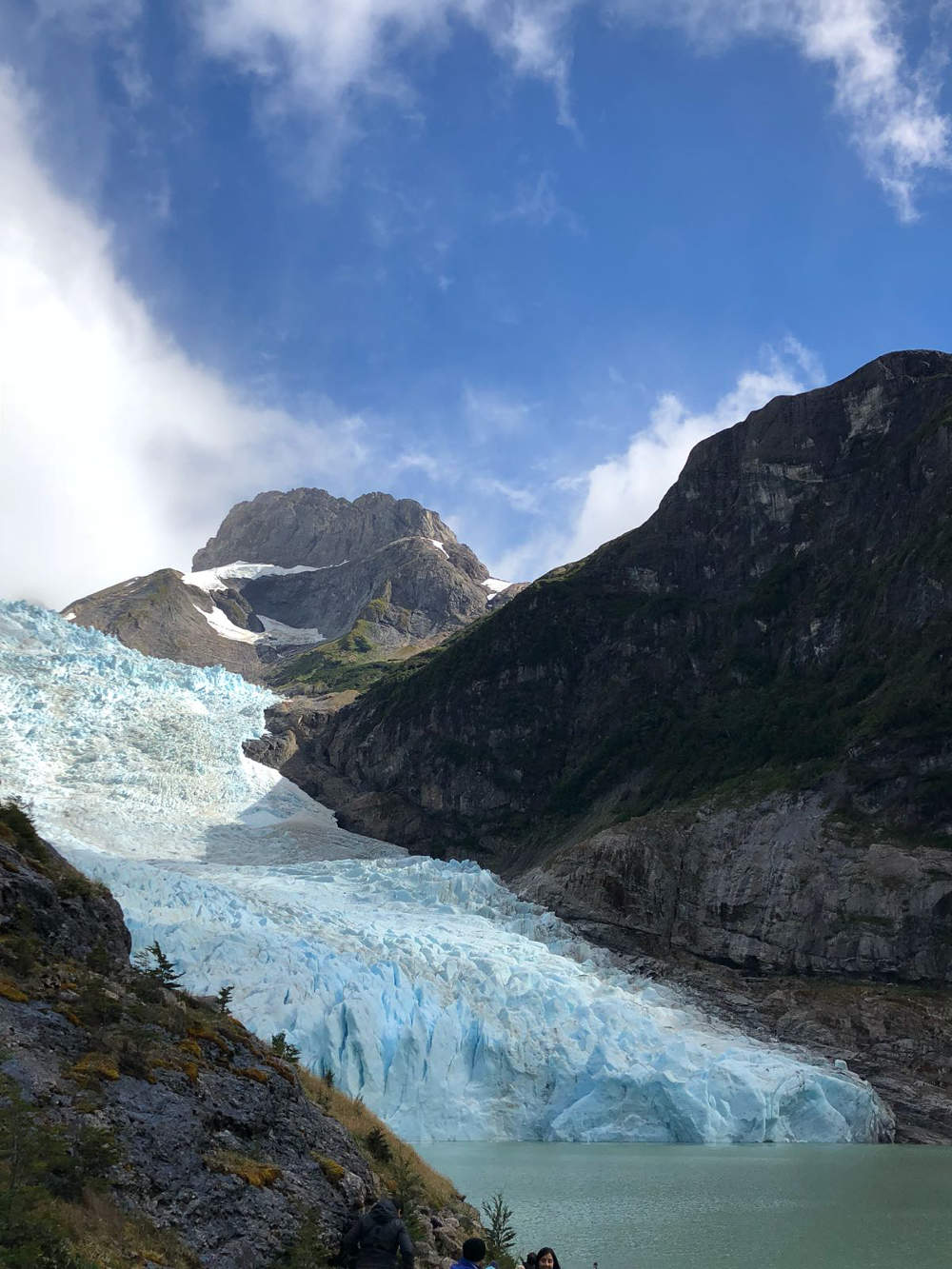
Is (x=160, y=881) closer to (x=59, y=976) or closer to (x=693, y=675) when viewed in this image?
(x=59, y=976)

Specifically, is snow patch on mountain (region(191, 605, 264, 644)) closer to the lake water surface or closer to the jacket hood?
the lake water surface

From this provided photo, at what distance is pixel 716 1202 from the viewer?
2270 cm

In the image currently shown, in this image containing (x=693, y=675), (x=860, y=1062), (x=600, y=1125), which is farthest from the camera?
(x=693, y=675)

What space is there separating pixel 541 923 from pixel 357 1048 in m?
22.9

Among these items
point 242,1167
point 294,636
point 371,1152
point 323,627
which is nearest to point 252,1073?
point 242,1167

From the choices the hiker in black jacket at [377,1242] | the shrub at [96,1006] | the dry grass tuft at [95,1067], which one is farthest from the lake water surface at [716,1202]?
the dry grass tuft at [95,1067]

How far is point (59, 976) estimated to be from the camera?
10.6m

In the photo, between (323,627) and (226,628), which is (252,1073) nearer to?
(226,628)

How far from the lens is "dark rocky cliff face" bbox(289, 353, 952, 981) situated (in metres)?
55.2

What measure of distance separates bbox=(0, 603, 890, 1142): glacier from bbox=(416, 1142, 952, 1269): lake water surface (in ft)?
8.09

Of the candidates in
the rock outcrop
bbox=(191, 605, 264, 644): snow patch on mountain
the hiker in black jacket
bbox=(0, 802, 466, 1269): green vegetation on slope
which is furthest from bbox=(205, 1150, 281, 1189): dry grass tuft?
bbox=(191, 605, 264, 644): snow patch on mountain

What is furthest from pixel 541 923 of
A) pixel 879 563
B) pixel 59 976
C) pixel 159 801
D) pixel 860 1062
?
pixel 59 976

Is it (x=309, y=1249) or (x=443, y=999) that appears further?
(x=443, y=999)

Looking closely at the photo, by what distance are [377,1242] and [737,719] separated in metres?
66.6
